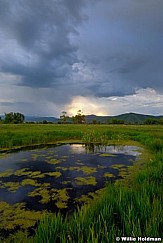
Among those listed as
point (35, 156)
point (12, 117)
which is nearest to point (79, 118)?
point (12, 117)

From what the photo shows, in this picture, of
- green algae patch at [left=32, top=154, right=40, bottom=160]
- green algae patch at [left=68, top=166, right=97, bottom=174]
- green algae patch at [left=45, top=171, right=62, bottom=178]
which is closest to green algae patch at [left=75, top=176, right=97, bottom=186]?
green algae patch at [left=68, top=166, right=97, bottom=174]

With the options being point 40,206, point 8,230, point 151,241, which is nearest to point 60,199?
point 40,206

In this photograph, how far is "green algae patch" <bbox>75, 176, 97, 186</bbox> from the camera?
28.8ft

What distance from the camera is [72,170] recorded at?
1080 centimetres

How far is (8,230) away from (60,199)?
7.29 feet

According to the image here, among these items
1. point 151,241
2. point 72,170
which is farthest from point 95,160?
point 151,241

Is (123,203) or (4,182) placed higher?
(123,203)

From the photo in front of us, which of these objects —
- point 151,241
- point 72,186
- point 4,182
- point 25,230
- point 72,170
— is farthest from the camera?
point 72,170

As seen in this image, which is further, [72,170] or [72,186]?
[72,170]

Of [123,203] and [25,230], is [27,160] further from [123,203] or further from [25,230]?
[123,203]

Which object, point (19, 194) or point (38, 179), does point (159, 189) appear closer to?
point (19, 194)

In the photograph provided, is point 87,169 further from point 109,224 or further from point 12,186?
point 109,224

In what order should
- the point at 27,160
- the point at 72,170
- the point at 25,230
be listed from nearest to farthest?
1. the point at 25,230
2. the point at 72,170
3. the point at 27,160

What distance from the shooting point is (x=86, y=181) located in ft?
29.6
